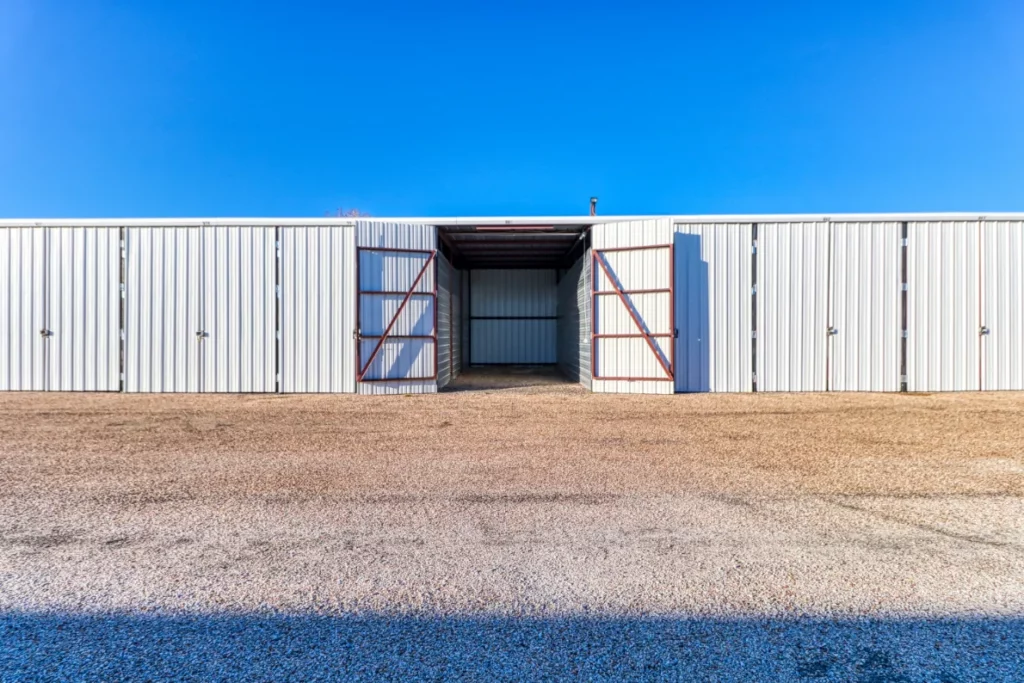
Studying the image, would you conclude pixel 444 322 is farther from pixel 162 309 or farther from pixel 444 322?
pixel 162 309

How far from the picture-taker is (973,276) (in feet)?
39.9

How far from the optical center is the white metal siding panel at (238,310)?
12211mm

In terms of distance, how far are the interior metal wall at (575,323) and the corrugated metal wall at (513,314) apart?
1833mm

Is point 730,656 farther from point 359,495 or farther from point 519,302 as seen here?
point 519,302

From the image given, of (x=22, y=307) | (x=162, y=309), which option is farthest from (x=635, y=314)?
(x=22, y=307)

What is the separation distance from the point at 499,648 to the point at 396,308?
1055cm

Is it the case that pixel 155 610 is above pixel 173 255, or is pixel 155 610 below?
below

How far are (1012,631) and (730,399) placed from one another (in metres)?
8.77

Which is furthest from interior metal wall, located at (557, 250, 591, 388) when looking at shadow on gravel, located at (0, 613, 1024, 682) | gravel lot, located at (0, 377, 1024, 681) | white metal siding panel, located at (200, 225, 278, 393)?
shadow on gravel, located at (0, 613, 1024, 682)

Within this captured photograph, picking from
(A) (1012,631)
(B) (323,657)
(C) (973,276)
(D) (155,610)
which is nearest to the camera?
(B) (323,657)

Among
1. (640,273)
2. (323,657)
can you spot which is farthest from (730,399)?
(323,657)

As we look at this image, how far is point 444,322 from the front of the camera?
572 inches

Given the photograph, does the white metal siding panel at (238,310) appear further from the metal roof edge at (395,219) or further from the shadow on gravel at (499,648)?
the shadow on gravel at (499,648)

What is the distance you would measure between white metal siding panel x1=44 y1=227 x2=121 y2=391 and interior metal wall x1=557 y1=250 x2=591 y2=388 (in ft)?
39.8
